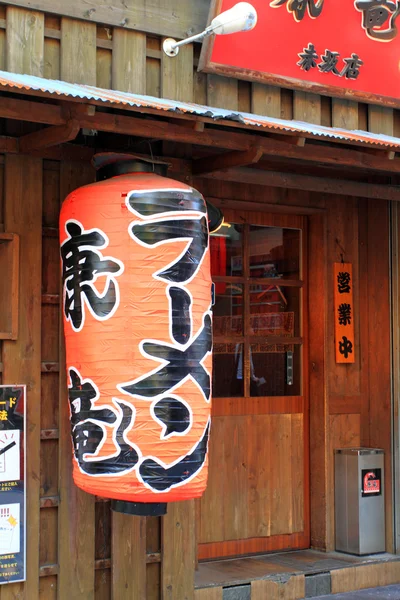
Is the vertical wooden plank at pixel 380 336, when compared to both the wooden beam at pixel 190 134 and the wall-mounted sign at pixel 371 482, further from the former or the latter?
the wooden beam at pixel 190 134

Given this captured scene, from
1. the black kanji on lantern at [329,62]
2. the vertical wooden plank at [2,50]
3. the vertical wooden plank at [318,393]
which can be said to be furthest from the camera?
the vertical wooden plank at [318,393]

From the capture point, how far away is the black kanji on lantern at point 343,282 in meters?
9.34

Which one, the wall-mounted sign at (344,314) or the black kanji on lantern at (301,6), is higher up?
the black kanji on lantern at (301,6)

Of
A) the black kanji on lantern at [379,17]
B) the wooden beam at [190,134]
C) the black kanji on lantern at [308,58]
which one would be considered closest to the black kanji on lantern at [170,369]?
the wooden beam at [190,134]

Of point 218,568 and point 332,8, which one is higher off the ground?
point 332,8

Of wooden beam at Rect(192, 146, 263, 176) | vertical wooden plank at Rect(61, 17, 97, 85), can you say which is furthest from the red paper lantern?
vertical wooden plank at Rect(61, 17, 97, 85)

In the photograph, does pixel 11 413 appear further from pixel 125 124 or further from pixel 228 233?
pixel 228 233

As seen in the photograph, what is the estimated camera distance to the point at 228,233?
351 inches

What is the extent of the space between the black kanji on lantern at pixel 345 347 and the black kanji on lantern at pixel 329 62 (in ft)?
8.57

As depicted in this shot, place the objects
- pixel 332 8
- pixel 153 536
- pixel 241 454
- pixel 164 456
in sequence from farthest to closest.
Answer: pixel 241 454 < pixel 332 8 < pixel 153 536 < pixel 164 456

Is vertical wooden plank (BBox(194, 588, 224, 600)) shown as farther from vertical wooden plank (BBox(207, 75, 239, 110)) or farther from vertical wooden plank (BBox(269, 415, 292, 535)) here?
vertical wooden plank (BBox(207, 75, 239, 110))

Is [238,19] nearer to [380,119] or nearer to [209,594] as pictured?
[380,119]

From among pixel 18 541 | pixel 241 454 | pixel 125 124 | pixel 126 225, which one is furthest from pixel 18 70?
pixel 241 454

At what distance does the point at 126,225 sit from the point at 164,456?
151cm
